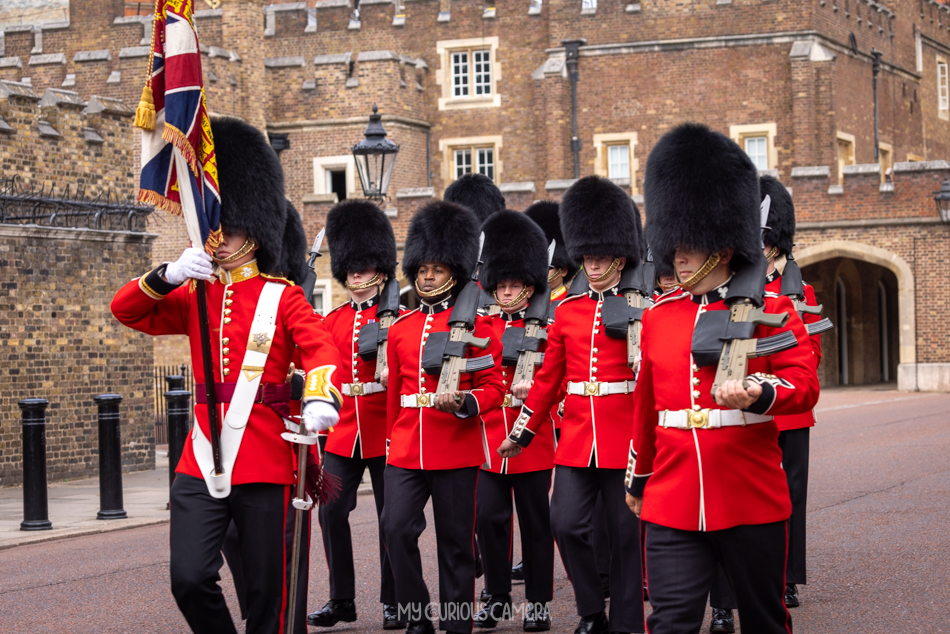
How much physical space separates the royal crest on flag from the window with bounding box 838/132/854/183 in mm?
26747

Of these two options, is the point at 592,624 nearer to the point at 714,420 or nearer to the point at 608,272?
the point at 608,272

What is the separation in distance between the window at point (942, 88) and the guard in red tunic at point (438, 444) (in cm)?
3325

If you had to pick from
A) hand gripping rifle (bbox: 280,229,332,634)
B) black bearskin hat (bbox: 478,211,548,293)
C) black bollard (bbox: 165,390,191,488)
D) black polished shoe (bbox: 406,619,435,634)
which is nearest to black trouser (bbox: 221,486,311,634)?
hand gripping rifle (bbox: 280,229,332,634)

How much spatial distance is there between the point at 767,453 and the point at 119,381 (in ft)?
36.9

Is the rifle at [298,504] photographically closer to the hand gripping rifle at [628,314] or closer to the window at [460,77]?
the hand gripping rifle at [628,314]

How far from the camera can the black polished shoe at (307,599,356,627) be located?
21.6ft

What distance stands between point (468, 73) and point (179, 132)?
27160 mm

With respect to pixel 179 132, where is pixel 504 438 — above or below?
below

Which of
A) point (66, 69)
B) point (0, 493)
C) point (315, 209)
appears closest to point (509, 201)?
point (315, 209)

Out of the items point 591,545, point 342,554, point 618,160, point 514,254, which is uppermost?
point 618,160

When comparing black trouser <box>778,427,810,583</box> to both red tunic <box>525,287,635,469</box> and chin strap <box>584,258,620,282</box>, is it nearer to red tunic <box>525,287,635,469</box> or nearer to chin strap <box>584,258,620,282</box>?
red tunic <box>525,287,635,469</box>

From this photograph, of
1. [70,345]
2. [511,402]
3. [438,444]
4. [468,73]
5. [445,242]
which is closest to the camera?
[438,444]

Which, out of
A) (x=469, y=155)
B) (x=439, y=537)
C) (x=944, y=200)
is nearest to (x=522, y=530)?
(x=439, y=537)

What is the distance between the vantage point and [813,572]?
7602mm
